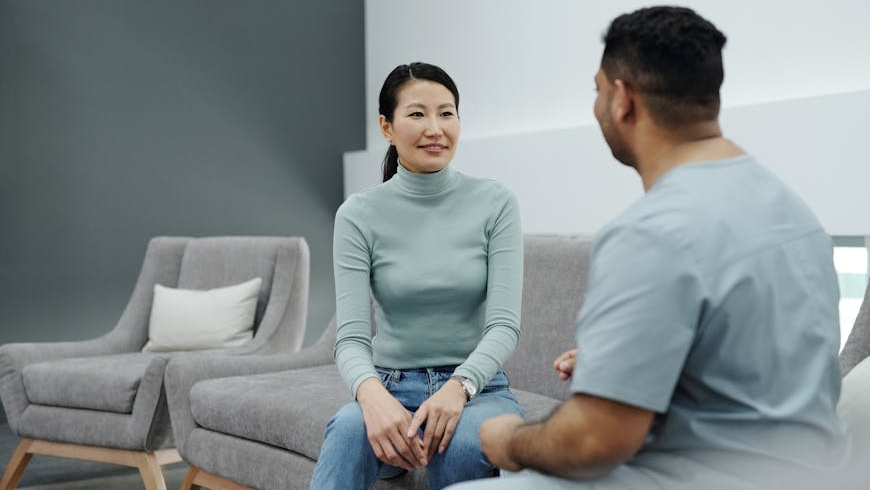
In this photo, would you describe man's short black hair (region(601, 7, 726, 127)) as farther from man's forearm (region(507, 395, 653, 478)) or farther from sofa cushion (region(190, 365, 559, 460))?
sofa cushion (region(190, 365, 559, 460))

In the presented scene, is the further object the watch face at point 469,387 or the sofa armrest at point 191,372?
the sofa armrest at point 191,372

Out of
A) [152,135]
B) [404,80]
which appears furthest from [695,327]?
[152,135]

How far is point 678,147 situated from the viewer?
1.07 metres

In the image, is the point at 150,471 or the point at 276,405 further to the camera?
the point at 150,471

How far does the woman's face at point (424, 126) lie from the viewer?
1.90 metres

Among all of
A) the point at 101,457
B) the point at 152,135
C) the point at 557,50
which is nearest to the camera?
the point at 101,457

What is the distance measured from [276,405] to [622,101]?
1515 mm

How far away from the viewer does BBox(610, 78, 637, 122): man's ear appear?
108 centimetres

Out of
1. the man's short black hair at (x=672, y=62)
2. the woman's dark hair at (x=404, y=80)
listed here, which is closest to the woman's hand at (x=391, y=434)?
the woman's dark hair at (x=404, y=80)

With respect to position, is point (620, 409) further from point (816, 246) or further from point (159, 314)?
point (159, 314)

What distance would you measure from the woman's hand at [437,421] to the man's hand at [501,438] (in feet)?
1.42

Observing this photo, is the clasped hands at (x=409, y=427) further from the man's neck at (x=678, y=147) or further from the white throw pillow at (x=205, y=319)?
the white throw pillow at (x=205, y=319)

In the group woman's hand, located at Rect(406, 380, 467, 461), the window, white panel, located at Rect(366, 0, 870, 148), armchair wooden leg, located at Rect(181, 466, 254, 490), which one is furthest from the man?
the window

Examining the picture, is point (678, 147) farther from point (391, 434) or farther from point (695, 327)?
point (391, 434)
